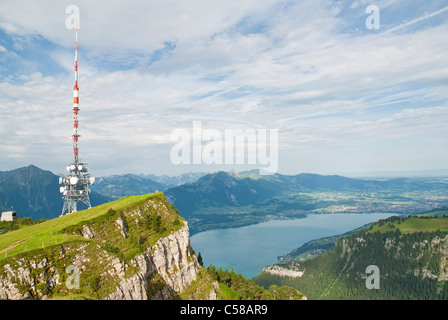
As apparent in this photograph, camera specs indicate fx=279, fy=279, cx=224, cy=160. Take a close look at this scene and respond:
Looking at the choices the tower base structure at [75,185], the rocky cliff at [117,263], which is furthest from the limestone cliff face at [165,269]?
the tower base structure at [75,185]

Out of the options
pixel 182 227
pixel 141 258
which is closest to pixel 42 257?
pixel 141 258

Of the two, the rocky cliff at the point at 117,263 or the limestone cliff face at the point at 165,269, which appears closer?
the rocky cliff at the point at 117,263

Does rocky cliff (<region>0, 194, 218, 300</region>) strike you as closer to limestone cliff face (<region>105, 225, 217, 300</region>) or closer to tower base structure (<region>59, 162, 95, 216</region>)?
limestone cliff face (<region>105, 225, 217, 300</region>)

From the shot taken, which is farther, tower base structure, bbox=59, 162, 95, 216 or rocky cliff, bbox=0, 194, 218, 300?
tower base structure, bbox=59, 162, 95, 216

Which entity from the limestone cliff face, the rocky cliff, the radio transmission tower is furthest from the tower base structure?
the limestone cliff face

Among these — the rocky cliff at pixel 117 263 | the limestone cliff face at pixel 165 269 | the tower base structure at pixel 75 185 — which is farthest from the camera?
the tower base structure at pixel 75 185

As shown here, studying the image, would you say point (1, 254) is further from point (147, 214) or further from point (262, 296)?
point (262, 296)

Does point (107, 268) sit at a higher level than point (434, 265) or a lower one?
higher

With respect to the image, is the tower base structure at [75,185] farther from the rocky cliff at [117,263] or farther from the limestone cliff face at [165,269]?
the limestone cliff face at [165,269]

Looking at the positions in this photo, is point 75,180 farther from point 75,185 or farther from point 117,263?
point 117,263
